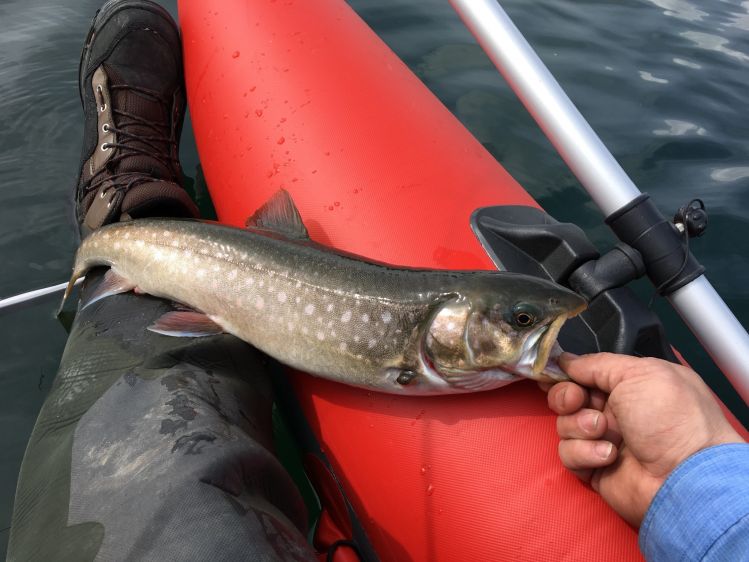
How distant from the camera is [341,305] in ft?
7.68

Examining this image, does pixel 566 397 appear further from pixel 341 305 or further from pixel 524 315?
pixel 341 305

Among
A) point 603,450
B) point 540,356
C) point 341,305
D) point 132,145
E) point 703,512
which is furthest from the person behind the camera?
point 132,145

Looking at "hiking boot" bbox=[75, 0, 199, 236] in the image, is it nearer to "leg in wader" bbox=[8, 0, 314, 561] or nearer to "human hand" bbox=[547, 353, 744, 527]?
"leg in wader" bbox=[8, 0, 314, 561]

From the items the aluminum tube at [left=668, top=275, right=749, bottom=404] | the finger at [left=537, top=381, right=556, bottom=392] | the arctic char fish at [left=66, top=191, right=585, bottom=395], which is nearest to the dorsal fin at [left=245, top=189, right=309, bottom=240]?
the arctic char fish at [left=66, top=191, right=585, bottom=395]

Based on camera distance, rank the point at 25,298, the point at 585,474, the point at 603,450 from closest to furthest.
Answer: the point at 603,450 → the point at 585,474 → the point at 25,298

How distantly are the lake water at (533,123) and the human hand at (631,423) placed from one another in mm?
2030

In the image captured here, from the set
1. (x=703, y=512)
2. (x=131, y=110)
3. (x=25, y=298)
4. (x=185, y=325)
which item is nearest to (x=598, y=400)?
(x=703, y=512)

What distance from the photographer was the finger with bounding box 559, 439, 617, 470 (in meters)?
1.83

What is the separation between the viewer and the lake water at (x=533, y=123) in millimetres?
3682

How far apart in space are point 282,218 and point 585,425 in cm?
159

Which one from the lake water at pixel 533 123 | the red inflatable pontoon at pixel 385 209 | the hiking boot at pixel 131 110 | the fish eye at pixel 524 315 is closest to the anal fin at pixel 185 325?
the red inflatable pontoon at pixel 385 209

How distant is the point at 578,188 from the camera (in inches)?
181

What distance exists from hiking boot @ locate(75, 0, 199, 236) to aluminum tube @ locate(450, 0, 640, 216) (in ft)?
6.45

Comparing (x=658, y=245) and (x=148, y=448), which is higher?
(x=658, y=245)
